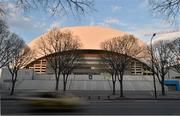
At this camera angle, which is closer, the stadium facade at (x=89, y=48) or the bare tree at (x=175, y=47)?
the bare tree at (x=175, y=47)

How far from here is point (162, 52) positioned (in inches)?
1964

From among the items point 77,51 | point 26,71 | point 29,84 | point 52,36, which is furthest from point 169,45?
point 26,71

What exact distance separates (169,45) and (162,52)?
1.69 meters

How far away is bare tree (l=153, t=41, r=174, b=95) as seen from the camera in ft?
163

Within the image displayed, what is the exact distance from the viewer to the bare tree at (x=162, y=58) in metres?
49.7

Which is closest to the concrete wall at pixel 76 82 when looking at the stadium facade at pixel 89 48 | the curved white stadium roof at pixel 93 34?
the stadium facade at pixel 89 48

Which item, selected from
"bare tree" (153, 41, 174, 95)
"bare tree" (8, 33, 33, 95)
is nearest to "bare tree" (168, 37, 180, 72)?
"bare tree" (153, 41, 174, 95)

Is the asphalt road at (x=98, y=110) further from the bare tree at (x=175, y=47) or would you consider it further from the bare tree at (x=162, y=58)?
the bare tree at (x=162, y=58)

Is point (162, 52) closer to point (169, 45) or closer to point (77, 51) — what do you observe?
point (169, 45)

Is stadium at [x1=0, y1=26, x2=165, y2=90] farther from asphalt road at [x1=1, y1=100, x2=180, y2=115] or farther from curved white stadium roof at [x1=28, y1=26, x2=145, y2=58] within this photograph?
asphalt road at [x1=1, y1=100, x2=180, y2=115]

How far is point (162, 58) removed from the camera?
50312 mm

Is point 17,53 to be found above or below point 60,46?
below

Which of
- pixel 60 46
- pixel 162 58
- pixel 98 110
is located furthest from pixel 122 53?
pixel 98 110

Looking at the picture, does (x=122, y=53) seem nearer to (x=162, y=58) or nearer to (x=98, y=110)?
(x=162, y=58)
